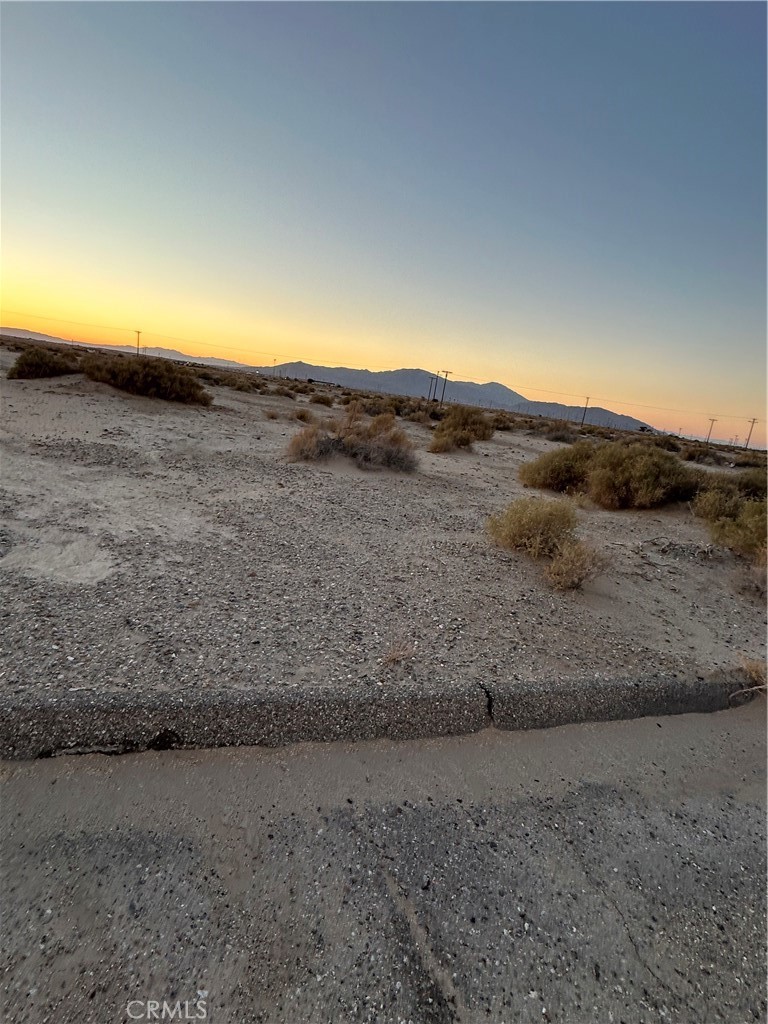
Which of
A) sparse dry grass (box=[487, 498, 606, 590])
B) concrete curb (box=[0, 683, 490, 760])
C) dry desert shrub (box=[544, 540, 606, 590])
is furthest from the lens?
sparse dry grass (box=[487, 498, 606, 590])

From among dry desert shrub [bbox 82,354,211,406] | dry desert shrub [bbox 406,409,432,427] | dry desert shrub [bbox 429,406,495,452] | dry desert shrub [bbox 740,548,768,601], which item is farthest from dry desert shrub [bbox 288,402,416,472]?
dry desert shrub [bbox 406,409,432,427]

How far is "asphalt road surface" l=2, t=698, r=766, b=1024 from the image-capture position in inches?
67.8

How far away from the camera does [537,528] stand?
238 inches

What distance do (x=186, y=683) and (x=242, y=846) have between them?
1073mm

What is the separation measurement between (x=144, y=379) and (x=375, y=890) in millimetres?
17901

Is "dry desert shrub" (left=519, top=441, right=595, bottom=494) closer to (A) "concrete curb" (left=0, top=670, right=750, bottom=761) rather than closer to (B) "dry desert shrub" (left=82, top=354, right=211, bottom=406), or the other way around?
(A) "concrete curb" (left=0, top=670, right=750, bottom=761)

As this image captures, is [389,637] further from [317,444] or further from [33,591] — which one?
[317,444]

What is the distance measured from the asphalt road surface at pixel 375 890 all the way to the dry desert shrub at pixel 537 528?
325 cm

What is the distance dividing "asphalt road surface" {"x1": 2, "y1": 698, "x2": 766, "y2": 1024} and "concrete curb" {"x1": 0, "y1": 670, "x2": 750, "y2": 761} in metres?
0.11

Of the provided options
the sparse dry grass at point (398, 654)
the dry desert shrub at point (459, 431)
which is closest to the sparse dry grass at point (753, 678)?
the sparse dry grass at point (398, 654)

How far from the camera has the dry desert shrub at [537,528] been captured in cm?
596

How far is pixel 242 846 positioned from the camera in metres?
2.20

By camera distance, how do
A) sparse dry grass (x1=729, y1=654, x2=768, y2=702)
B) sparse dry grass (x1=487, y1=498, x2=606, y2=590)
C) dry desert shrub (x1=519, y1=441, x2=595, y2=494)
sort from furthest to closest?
dry desert shrub (x1=519, y1=441, x2=595, y2=494) → sparse dry grass (x1=487, y1=498, x2=606, y2=590) → sparse dry grass (x1=729, y1=654, x2=768, y2=702)

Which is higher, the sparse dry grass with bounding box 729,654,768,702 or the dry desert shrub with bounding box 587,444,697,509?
the dry desert shrub with bounding box 587,444,697,509
